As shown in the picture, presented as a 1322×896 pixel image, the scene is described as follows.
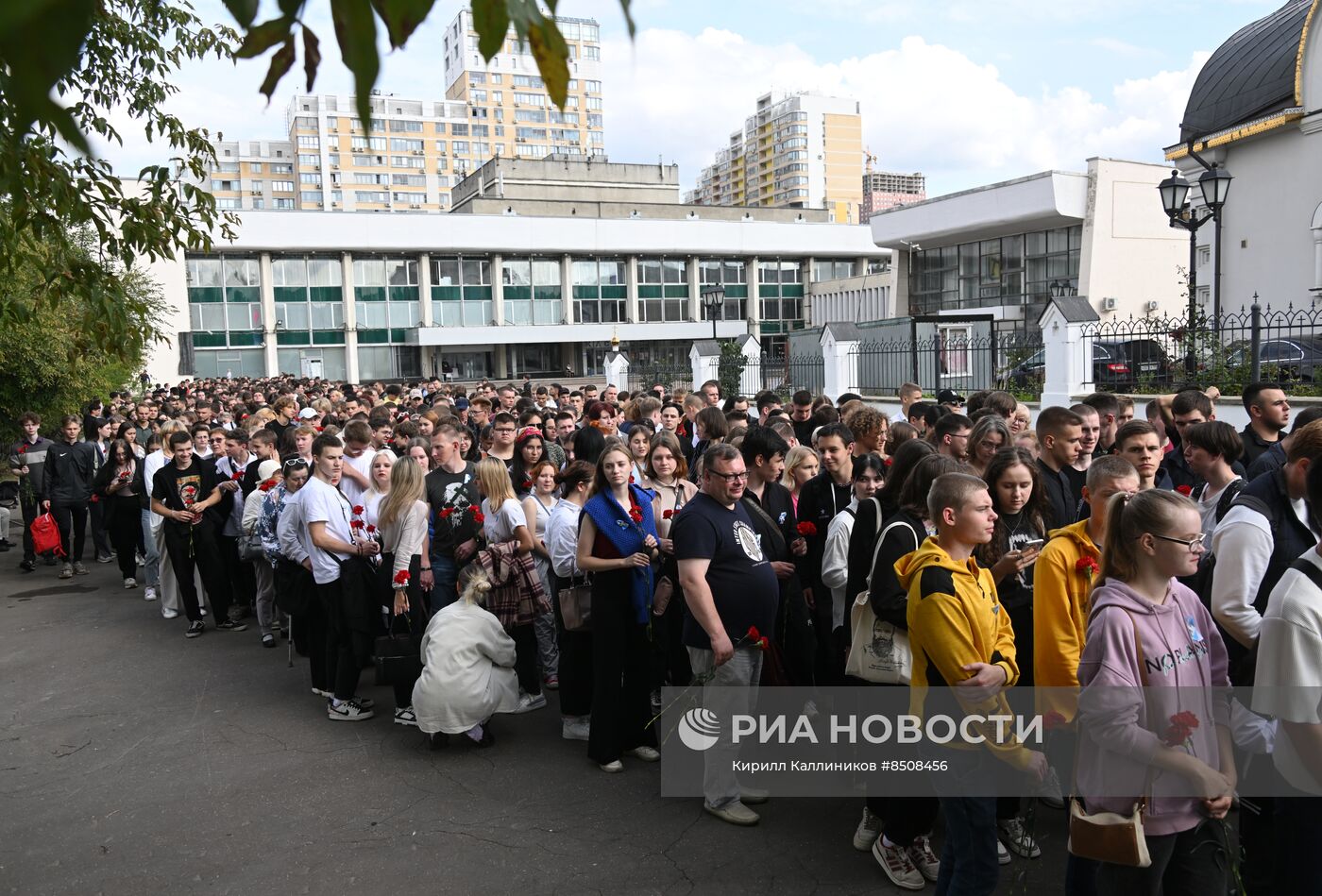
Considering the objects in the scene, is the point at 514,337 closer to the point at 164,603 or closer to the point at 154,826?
the point at 164,603

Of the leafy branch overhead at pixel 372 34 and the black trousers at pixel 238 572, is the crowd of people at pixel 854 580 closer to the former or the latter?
the black trousers at pixel 238 572

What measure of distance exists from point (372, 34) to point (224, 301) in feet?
185

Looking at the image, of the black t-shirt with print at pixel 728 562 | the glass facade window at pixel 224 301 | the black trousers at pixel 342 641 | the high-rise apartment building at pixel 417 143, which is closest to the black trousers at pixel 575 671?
the black t-shirt with print at pixel 728 562

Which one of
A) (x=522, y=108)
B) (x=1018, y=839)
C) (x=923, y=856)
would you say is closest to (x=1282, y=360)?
(x=1018, y=839)

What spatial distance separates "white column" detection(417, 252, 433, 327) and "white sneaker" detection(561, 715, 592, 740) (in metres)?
51.3

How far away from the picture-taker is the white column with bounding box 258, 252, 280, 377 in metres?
52.2

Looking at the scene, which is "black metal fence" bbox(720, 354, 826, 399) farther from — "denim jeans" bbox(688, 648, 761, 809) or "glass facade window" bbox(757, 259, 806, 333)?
"glass facade window" bbox(757, 259, 806, 333)

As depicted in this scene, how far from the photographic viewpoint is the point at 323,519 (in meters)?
6.62

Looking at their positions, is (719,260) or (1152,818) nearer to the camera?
(1152,818)

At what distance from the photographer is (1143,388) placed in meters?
14.1

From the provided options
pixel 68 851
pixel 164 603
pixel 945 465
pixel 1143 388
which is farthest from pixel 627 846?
pixel 1143 388

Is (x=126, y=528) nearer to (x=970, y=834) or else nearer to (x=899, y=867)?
(x=899, y=867)

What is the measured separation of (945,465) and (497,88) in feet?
464

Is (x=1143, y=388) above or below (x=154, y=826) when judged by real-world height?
above
